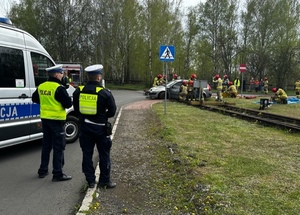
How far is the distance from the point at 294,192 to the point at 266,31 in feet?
120

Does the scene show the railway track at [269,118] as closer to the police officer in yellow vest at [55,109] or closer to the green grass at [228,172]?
the green grass at [228,172]

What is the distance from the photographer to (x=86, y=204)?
3.70 metres

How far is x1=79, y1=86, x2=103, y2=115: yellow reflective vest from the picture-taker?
13.2 ft

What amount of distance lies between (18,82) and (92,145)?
2.63 meters

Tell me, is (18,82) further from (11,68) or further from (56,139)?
Answer: (56,139)

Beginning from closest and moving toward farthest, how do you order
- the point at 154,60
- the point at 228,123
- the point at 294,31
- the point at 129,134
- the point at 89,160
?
the point at 89,160 → the point at 129,134 → the point at 228,123 → the point at 294,31 → the point at 154,60

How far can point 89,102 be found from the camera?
13.3 ft

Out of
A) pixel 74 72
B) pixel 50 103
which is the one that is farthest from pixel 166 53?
pixel 74 72

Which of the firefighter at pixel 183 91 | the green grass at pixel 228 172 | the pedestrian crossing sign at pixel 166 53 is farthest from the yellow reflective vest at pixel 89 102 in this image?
the firefighter at pixel 183 91

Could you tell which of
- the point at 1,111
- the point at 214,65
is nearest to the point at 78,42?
the point at 214,65

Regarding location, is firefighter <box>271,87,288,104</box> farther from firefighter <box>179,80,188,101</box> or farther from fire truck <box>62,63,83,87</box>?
Answer: fire truck <box>62,63,83,87</box>

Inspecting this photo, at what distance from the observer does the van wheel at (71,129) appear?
23.0 ft

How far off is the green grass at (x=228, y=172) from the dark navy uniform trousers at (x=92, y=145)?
87 cm

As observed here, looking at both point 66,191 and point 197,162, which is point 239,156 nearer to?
point 197,162
